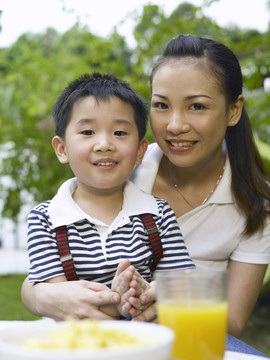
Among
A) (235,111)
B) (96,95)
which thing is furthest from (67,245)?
(235,111)

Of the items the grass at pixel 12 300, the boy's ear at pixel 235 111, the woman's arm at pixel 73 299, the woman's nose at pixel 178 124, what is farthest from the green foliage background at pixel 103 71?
the woman's arm at pixel 73 299

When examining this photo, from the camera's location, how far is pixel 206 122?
2209mm

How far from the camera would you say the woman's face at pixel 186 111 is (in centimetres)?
219

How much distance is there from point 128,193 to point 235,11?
3.52 m

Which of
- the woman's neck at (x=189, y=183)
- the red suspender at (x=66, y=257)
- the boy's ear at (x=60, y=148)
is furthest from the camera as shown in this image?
the woman's neck at (x=189, y=183)

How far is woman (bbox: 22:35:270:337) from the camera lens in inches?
87.4

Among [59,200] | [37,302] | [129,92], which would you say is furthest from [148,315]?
[129,92]

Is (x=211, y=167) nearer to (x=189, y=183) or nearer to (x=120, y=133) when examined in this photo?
(x=189, y=183)

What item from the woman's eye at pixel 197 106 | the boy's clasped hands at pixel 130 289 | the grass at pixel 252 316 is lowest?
the grass at pixel 252 316

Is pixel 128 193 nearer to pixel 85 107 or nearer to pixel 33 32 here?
pixel 85 107

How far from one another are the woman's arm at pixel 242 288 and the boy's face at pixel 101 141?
0.79 metres

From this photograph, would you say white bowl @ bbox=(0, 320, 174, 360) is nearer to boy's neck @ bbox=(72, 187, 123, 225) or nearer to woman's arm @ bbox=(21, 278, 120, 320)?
woman's arm @ bbox=(21, 278, 120, 320)

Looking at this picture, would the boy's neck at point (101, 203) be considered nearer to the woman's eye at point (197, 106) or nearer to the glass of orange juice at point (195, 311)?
the woman's eye at point (197, 106)

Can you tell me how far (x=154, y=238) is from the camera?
1992 mm
